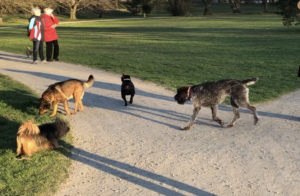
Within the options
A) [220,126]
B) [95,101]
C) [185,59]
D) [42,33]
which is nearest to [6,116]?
[95,101]

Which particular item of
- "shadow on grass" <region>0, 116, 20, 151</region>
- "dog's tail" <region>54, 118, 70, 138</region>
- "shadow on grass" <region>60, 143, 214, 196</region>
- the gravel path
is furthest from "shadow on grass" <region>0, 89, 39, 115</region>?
"shadow on grass" <region>60, 143, 214, 196</region>

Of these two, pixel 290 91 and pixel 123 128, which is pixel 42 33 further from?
pixel 290 91

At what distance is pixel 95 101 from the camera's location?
8.77 metres

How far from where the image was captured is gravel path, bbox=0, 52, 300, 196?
439 cm

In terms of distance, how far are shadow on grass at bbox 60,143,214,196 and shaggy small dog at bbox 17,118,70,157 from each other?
0.30 metres

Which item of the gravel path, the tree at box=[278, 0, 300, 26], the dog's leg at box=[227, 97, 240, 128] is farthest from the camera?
the tree at box=[278, 0, 300, 26]

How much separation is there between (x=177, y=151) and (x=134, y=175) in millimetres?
1124

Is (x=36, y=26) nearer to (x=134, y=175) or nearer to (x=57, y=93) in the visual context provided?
(x=57, y=93)

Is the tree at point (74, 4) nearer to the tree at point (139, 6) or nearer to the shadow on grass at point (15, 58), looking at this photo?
the tree at point (139, 6)

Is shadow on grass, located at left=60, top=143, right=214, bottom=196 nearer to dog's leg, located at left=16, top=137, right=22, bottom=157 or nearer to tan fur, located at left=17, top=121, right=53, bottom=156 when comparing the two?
tan fur, located at left=17, top=121, right=53, bottom=156

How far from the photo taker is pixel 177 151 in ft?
18.0

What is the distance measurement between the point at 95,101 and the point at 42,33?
21.9ft

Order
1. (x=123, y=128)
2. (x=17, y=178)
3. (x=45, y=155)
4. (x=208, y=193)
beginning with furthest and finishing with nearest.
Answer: (x=123, y=128) → (x=45, y=155) → (x=17, y=178) → (x=208, y=193)

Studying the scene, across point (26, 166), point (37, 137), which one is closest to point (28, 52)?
point (37, 137)
